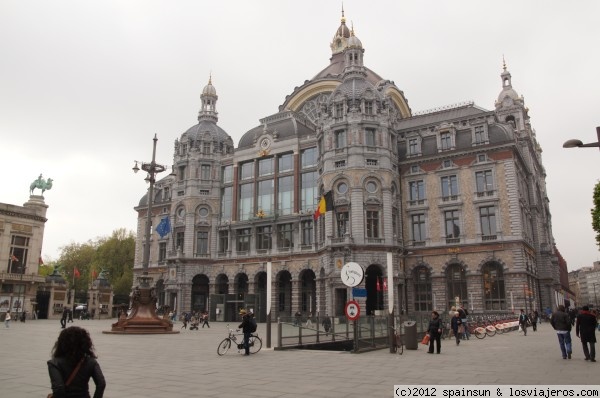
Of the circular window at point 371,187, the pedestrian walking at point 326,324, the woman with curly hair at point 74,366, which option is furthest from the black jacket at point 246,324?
the circular window at point 371,187

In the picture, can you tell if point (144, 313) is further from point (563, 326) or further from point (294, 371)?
point (563, 326)

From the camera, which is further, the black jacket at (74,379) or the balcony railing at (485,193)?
the balcony railing at (485,193)

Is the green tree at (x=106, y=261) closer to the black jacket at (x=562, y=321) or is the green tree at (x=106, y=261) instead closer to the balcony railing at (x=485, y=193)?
the balcony railing at (x=485, y=193)

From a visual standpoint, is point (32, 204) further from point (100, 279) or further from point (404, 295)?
point (404, 295)

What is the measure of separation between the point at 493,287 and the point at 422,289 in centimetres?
755

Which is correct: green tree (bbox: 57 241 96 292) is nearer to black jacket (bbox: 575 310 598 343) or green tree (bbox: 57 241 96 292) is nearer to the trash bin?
the trash bin

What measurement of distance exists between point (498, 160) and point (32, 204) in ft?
201

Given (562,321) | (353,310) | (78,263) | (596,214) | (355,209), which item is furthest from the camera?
(78,263)

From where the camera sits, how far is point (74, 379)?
6141 mm

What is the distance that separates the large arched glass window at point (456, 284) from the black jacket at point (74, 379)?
5094 centimetres

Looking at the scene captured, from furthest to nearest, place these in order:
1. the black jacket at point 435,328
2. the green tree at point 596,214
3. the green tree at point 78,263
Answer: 1. the green tree at point 78,263
2. the green tree at point 596,214
3. the black jacket at point 435,328

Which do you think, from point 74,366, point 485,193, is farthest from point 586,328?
point 485,193

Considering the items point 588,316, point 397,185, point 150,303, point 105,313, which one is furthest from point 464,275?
point 105,313

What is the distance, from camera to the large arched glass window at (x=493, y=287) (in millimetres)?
51281
